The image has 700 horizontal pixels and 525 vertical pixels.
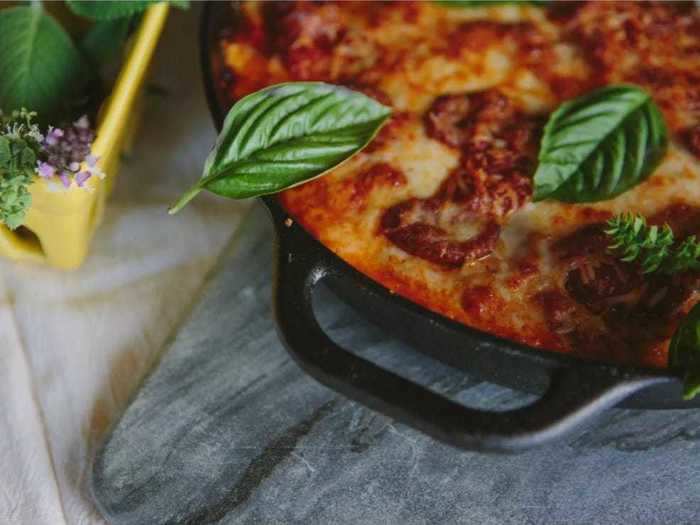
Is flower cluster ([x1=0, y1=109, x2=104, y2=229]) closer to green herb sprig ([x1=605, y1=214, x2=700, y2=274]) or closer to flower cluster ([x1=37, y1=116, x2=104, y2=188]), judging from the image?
flower cluster ([x1=37, y1=116, x2=104, y2=188])

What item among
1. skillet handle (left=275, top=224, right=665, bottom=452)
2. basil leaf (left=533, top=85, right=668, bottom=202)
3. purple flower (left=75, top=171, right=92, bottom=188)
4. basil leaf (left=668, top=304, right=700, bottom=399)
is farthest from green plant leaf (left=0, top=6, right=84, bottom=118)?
basil leaf (left=668, top=304, right=700, bottom=399)

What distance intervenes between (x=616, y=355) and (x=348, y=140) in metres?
0.42

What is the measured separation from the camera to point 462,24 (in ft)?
4.99

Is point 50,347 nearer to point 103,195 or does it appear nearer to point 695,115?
point 103,195

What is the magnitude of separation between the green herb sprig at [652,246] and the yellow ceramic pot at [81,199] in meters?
0.65

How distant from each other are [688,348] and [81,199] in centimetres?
77

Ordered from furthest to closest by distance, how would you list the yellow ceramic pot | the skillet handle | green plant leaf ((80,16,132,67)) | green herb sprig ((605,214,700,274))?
green plant leaf ((80,16,132,67)) → the yellow ceramic pot → green herb sprig ((605,214,700,274)) → the skillet handle

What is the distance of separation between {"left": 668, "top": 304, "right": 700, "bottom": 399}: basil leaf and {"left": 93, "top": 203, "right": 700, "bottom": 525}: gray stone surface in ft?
0.83

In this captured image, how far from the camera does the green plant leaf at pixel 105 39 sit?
150 centimetres

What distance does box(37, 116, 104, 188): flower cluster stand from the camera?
1.26 meters

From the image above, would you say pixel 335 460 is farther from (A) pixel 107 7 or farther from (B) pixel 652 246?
(A) pixel 107 7

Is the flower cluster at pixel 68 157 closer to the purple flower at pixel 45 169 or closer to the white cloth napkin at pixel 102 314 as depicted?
the purple flower at pixel 45 169

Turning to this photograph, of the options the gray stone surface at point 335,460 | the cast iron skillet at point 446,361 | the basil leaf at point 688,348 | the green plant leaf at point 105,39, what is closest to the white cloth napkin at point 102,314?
the gray stone surface at point 335,460

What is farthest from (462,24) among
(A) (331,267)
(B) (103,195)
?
(B) (103,195)
